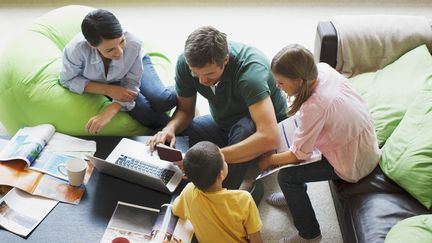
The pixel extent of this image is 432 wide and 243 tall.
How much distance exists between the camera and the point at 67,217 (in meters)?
1.79

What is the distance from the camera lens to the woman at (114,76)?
6.49 ft

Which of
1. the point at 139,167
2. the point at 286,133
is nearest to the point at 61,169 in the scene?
the point at 139,167

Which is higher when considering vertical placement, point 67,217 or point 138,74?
point 138,74

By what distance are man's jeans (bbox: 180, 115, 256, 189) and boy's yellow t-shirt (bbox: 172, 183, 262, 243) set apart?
354mm

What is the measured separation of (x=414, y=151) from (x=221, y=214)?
2.79ft

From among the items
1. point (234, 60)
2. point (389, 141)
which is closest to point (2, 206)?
point (234, 60)

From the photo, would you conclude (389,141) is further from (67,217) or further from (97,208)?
(67,217)

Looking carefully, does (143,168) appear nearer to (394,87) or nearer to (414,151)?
(414,151)

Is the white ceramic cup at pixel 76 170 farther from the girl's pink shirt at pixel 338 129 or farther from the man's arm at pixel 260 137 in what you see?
the girl's pink shirt at pixel 338 129

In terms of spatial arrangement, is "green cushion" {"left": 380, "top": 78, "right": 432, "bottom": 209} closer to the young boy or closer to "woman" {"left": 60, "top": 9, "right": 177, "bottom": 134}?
the young boy

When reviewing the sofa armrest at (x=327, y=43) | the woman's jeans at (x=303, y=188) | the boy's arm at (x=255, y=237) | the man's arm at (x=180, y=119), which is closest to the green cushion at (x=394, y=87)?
the sofa armrest at (x=327, y=43)

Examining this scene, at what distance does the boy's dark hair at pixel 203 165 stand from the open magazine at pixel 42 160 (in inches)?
23.7

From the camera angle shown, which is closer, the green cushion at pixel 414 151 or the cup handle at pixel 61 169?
the green cushion at pixel 414 151

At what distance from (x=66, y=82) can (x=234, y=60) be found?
88 centimetres
